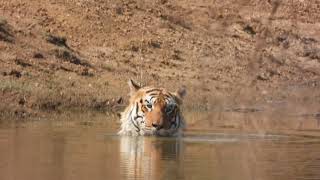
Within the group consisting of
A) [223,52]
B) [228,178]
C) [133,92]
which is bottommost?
[228,178]

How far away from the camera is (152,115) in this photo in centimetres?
1159

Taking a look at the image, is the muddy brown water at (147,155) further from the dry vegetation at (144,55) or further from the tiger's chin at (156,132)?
the dry vegetation at (144,55)

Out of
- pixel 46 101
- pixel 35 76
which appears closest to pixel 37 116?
pixel 46 101

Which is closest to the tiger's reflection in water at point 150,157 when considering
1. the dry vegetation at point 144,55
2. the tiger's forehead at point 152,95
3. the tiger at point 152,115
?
the tiger at point 152,115

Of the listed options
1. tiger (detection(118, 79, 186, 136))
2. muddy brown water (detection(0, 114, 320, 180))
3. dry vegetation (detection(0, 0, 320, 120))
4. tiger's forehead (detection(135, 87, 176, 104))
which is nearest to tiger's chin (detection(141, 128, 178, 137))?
tiger (detection(118, 79, 186, 136))

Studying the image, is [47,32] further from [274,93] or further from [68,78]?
[274,93]

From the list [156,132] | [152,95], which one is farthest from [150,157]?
[152,95]

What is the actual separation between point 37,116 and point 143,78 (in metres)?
5.13

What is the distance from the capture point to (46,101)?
52.4 ft

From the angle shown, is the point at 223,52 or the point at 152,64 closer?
the point at 152,64

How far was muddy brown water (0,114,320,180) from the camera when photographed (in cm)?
821

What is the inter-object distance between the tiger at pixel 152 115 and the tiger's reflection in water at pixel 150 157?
0.50ft

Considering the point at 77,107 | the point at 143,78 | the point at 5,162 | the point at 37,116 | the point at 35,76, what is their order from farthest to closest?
the point at 143,78 → the point at 35,76 → the point at 77,107 → the point at 37,116 → the point at 5,162

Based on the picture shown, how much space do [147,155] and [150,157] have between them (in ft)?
0.70
